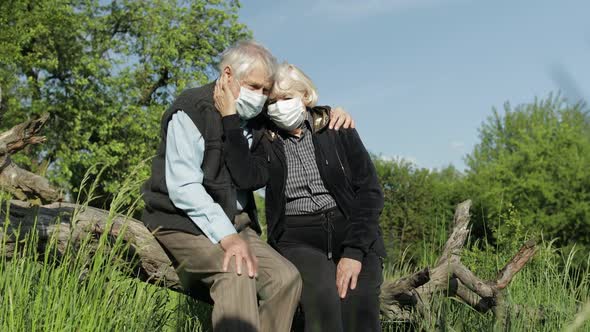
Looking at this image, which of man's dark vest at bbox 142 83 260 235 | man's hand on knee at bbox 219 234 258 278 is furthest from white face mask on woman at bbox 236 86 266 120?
man's hand on knee at bbox 219 234 258 278

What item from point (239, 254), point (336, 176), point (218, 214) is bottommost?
point (239, 254)

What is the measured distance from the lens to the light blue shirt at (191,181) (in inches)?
130

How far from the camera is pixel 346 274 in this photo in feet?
12.1

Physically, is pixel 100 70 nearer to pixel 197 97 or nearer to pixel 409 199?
pixel 409 199

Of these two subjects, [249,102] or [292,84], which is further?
[292,84]

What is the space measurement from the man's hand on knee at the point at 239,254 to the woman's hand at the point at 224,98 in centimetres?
66

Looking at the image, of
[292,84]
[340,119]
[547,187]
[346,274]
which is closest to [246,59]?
[292,84]

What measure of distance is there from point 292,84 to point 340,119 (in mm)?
369

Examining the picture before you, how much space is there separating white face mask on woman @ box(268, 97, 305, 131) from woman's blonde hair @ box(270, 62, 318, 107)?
0.21 ft

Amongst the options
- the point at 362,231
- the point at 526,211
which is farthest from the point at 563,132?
the point at 362,231

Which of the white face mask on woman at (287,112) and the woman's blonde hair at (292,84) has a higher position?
the woman's blonde hair at (292,84)

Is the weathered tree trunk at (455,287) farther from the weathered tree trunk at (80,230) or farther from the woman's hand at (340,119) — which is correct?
the weathered tree trunk at (80,230)

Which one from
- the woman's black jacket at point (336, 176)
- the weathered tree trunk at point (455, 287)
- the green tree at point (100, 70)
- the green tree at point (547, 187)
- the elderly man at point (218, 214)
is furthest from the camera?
the green tree at point (100, 70)

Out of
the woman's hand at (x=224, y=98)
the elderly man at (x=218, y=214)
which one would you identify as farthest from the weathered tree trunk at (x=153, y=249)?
the woman's hand at (x=224, y=98)
